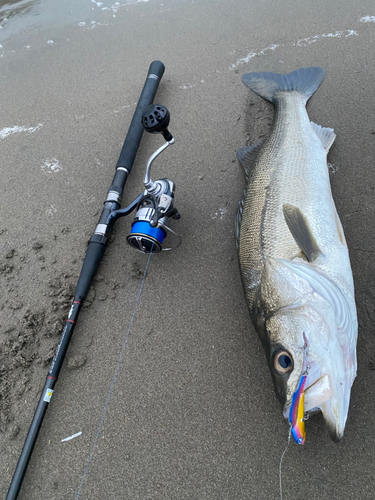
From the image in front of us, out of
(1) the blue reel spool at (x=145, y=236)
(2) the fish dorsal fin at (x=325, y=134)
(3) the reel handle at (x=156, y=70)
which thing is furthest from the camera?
(3) the reel handle at (x=156, y=70)

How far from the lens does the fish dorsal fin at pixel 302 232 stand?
2.18 metres

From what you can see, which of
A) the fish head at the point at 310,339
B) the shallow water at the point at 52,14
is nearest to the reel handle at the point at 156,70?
the shallow water at the point at 52,14

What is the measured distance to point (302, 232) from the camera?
7.32 feet

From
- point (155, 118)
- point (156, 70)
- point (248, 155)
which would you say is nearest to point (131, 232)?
point (155, 118)

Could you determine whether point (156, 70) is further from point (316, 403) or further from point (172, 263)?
point (316, 403)

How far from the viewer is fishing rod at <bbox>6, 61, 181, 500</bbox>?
6.96 feet

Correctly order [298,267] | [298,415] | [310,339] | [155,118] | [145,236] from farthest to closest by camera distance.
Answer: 1. [145,236]
2. [155,118]
3. [298,267]
4. [310,339]
5. [298,415]

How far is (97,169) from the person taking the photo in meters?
3.45

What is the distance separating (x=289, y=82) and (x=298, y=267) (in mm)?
2337

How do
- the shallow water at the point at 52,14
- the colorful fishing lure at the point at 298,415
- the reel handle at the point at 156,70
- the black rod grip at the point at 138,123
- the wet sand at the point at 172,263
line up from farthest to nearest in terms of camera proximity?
the shallow water at the point at 52,14
the reel handle at the point at 156,70
the black rod grip at the point at 138,123
the wet sand at the point at 172,263
the colorful fishing lure at the point at 298,415

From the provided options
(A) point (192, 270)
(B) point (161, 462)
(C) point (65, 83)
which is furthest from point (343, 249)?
(C) point (65, 83)

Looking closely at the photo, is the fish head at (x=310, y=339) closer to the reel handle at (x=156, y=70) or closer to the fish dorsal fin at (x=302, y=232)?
the fish dorsal fin at (x=302, y=232)

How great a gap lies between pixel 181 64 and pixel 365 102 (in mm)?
2302

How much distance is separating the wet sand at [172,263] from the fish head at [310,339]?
1.44ft
